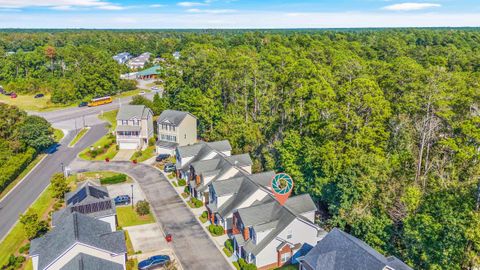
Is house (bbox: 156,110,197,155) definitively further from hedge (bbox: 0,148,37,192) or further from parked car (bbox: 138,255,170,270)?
parked car (bbox: 138,255,170,270)

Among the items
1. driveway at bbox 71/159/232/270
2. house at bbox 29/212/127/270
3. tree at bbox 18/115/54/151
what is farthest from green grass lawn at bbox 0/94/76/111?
house at bbox 29/212/127/270

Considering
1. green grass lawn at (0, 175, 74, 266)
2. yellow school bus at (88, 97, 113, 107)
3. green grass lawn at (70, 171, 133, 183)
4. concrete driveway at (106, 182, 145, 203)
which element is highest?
yellow school bus at (88, 97, 113, 107)

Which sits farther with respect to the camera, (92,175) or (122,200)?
(92,175)

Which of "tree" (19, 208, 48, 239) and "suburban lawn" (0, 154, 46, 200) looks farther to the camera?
"suburban lawn" (0, 154, 46, 200)

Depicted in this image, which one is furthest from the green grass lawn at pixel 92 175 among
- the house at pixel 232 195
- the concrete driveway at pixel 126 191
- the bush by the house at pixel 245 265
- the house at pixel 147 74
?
the house at pixel 147 74

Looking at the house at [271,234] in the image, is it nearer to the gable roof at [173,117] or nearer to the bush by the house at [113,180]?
the bush by the house at [113,180]

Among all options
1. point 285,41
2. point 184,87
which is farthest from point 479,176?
point 285,41

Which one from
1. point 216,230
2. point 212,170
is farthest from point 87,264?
point 212,170

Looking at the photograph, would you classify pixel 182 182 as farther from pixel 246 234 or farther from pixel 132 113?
pixel 132 113
